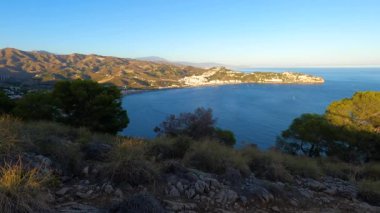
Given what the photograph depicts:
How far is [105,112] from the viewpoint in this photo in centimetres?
1775

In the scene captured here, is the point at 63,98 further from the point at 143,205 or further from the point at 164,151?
the point at 143,205

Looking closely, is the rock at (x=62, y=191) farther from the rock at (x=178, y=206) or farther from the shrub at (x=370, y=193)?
the shrub at (x=370, y=193)

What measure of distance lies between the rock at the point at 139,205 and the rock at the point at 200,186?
1.20 meters

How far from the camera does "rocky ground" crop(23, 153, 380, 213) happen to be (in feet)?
12.3

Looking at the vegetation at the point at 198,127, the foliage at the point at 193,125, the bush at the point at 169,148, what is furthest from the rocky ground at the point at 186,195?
the foliage at the point at 193,125

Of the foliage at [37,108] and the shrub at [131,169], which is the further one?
the foliage at [37,108]

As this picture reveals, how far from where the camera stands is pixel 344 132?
16.3 m

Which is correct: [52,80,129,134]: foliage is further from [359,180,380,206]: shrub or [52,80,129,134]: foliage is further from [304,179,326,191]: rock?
[359,180,380,206]: shrub

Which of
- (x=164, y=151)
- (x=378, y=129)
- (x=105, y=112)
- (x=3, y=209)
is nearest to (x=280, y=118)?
(x=378, y=129)

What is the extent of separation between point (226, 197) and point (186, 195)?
61 centimetres

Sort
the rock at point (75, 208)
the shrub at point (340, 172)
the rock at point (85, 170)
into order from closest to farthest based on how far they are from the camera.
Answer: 1. the rock at point (75, 208)
2. the rock at point (85, 170)
3. the shrub at point (340, 172)

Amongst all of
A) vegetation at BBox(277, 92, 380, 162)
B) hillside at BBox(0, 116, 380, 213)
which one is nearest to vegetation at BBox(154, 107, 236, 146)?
vegetation at BBox(277, 92, 380, 162)

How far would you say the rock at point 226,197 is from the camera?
451 centimetres

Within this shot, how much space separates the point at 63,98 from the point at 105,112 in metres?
2.71
